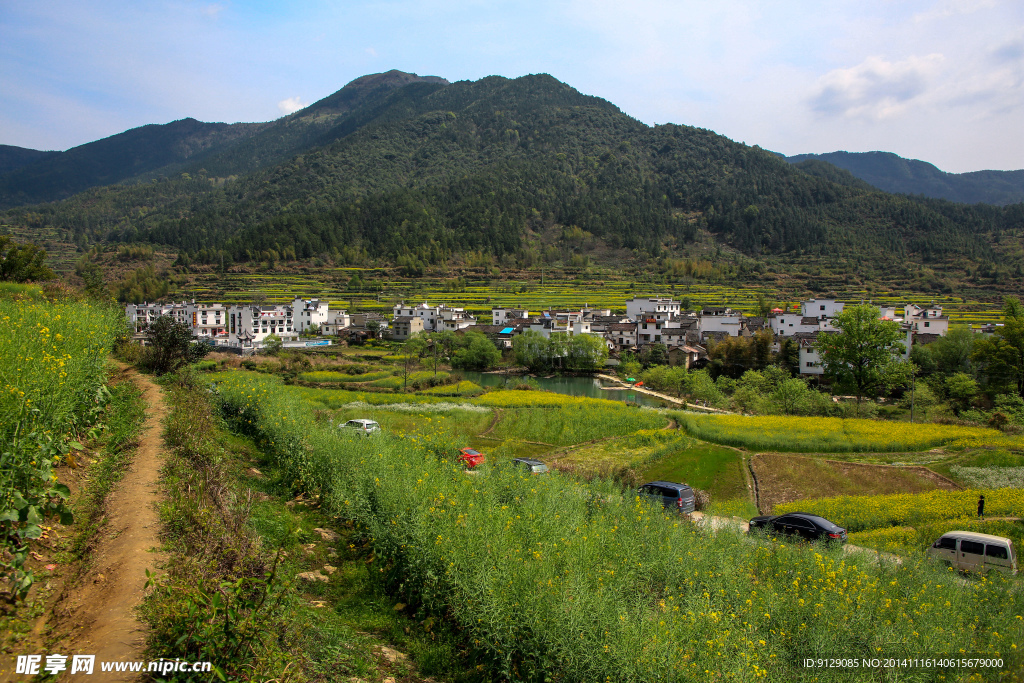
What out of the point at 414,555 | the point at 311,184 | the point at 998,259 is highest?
the point at 311,184

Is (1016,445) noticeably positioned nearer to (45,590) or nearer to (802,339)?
(45,590)

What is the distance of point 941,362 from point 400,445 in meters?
53.0

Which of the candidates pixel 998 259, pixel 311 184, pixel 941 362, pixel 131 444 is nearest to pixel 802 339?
pixel 941 362

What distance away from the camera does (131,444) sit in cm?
1002

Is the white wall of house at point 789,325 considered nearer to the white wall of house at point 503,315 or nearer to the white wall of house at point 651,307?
the white wall of house at point 651,307

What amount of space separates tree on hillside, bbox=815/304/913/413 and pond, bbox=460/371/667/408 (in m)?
13.9

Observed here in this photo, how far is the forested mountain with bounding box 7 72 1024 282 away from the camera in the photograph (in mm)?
117312

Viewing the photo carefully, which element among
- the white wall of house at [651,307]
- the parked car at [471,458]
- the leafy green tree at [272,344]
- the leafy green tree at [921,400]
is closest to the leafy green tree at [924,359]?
the leafy green tree at [921,400]

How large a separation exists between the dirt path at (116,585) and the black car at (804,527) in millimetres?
12823

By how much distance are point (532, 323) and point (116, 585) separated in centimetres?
6515

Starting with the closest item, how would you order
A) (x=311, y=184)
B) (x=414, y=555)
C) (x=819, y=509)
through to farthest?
1. (x=414, y=555)
2. (x=819, y=509)
3. (x=311, y=184)

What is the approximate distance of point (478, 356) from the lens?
2415 inches

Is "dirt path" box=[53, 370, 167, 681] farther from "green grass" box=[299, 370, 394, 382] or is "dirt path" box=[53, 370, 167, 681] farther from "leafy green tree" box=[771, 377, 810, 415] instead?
"leafy green tree" box=[771, 377, 810, 415]

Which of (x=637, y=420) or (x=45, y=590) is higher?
(x=45, y=590)
